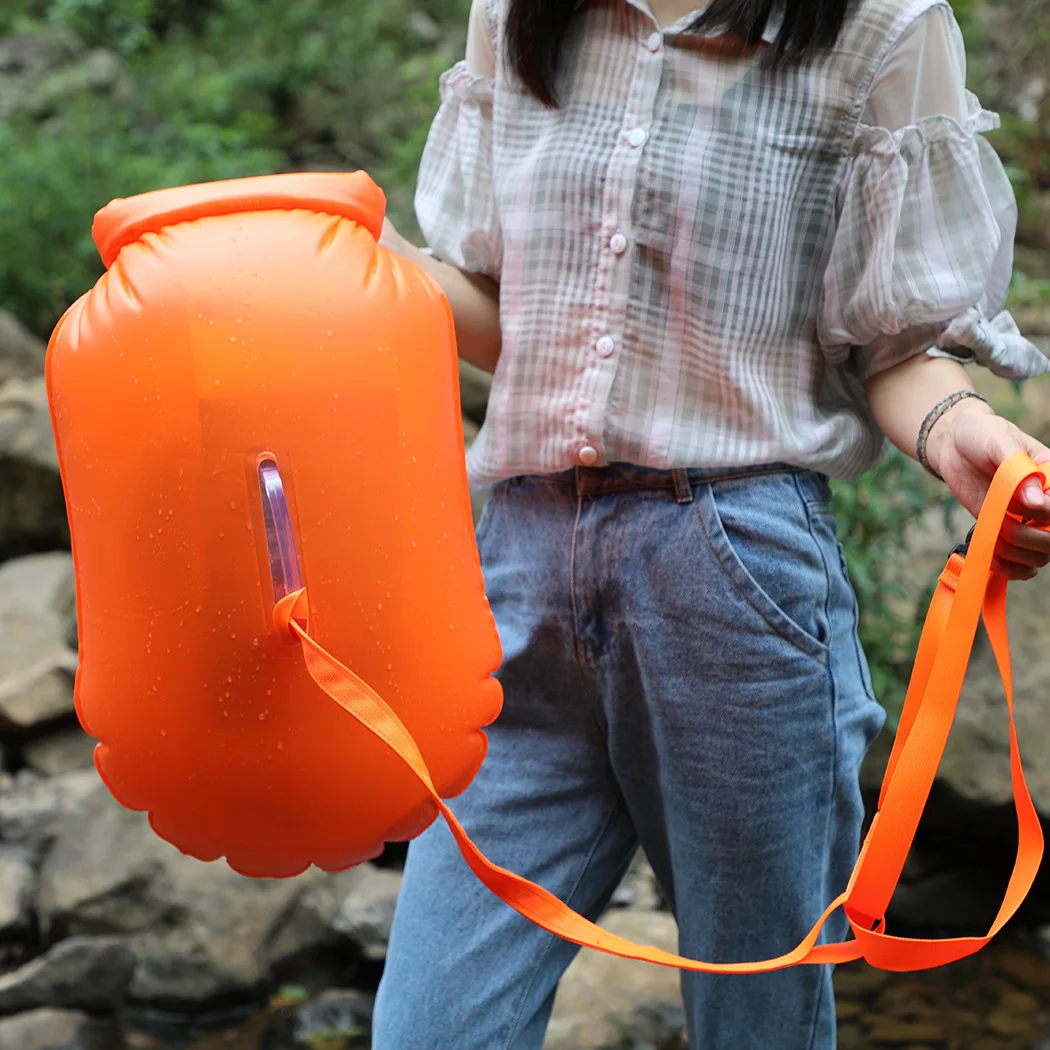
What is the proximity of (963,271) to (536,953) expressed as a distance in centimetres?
73

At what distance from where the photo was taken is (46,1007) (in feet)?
8.89

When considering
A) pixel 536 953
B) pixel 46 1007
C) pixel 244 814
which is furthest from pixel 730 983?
pixel 46 1007

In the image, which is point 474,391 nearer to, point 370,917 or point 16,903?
point 370,917

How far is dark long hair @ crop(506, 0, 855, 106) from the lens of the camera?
3.68 feet

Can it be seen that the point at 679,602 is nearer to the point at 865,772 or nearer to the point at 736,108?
the point at 736,108

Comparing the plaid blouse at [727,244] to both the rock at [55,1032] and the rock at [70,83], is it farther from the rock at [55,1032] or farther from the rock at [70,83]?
the rock at [70,83]

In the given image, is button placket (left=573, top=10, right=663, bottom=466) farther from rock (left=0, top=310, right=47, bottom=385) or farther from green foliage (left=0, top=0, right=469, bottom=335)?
rock (left=0, top=310, right=47, bottom=385)

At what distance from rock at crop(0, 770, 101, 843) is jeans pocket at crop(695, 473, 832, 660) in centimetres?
222

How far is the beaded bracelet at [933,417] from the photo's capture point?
1132 millimetres

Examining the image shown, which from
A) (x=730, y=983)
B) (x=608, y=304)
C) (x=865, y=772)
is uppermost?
(x=608, y=304)

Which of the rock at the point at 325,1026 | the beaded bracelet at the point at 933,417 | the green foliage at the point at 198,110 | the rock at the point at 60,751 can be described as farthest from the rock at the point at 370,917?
the green foliage at the point at 198,110

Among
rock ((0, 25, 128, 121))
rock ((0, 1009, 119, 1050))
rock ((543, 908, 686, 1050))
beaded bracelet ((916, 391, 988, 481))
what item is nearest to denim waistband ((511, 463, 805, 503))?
beaded bracelet ((916, 391, 988, 481))

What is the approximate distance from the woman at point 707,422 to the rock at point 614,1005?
1317mm

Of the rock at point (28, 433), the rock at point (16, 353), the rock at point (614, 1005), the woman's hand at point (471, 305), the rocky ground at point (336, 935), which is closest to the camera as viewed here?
the woman's hand at point (471, 305)
